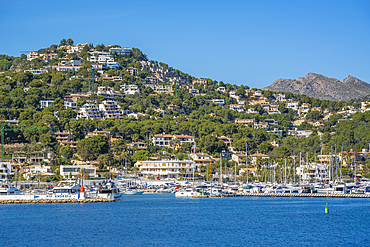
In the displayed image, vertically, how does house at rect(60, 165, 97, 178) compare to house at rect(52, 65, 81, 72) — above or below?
below

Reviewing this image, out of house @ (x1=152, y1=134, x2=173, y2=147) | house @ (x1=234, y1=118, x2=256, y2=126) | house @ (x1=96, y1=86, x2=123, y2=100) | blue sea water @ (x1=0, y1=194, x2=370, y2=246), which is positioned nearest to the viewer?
blue sea water @ (x1=0, y1=194, x2=370, y2=246)

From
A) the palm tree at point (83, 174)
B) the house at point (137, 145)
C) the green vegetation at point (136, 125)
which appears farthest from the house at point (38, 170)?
the house at point (137, 145)

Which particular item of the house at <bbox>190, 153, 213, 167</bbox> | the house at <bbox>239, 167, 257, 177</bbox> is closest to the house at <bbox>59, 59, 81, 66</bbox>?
the house at <bbox>190, 153, 213, 167</bbox>

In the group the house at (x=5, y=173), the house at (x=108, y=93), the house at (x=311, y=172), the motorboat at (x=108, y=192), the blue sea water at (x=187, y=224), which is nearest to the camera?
the blue sea water at (x=187, y=224)

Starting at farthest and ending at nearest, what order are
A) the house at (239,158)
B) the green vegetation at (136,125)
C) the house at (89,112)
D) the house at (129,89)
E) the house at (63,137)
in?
the house at (129,89)
the house at (89,112)
the house at (63,137)
the house at (239,158)
the green vegetation at (136,125)

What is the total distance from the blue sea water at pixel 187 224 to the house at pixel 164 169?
39379 mm

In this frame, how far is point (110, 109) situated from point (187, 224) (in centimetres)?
11231

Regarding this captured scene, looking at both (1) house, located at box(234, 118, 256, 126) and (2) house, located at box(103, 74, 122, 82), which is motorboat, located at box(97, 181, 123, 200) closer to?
(1) house, located at box(234, 118, 256, 126)

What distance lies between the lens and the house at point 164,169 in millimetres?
111125

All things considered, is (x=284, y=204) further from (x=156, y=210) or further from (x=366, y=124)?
(x=366, y=124)

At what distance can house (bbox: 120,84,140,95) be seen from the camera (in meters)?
186

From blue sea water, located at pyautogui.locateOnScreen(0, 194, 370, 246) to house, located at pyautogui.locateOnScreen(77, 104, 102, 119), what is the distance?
80902 millimetres

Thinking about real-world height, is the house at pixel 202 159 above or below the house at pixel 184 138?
below

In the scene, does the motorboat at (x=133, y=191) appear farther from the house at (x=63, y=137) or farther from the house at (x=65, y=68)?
the house at (x=65, y=68)
